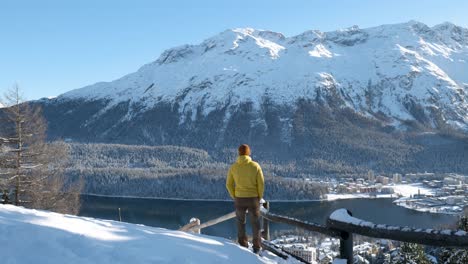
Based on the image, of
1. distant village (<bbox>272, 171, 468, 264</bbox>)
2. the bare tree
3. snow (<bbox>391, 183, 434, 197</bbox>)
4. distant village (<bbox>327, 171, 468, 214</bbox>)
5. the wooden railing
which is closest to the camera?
the wooden railing

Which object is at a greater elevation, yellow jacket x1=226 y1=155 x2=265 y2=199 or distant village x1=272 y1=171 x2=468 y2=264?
yellow jacket x1=226 y1=155 x2=265 y2=199

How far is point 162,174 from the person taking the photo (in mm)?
146875

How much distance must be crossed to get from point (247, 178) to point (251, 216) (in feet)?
2.59

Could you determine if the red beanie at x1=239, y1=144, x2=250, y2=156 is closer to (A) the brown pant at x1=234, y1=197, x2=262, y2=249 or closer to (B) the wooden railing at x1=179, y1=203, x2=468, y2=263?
(A) the brown pant at x1=234, y1=197, x2=262, y2=249

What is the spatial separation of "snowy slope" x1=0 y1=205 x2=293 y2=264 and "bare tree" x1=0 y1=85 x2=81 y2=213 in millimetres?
11022

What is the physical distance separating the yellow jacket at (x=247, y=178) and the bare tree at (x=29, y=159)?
39.0 ft

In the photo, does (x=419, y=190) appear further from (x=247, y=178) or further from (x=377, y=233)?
(x=377, y=233)

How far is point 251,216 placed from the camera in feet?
29.8

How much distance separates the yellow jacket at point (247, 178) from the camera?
29.0ft

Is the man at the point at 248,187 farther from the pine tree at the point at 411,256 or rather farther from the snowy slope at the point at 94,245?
the pine tree at the point at 411,256

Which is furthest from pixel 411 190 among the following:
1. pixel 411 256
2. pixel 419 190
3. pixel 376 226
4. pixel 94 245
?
pixel 94 245

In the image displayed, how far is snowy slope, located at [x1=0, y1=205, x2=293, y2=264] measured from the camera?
6.07 meters

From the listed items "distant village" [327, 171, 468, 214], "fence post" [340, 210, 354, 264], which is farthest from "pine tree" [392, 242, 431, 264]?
"distant village" [327, 171, 468, 214]

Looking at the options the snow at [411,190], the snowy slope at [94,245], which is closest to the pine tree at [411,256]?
the snowy slope at [94,245]
